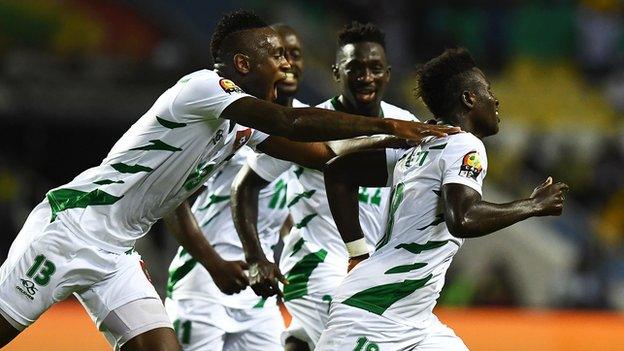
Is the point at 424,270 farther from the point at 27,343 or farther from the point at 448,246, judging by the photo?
the point at 27,343

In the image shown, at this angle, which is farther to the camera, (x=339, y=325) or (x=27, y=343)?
(x=27, y=343)

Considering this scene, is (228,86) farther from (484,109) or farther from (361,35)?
(361,35)

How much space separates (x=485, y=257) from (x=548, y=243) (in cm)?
94

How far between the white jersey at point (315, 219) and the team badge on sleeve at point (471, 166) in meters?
1.62

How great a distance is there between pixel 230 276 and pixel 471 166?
1788 mm

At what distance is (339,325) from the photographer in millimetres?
5004

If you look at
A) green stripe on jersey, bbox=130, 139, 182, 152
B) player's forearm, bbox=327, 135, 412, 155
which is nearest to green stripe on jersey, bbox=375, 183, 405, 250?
player's forearm, bbox=327, 135, 412, 155

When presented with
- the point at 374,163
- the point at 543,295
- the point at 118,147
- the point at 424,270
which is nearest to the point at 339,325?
the point at 424,270

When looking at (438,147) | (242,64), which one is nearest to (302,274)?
(242,64)

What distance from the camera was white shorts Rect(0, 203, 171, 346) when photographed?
5211mm

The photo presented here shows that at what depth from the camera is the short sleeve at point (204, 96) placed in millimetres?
5078

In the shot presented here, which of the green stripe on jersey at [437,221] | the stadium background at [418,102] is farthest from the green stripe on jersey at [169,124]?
the stadium background at [418,102]

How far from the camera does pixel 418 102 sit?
15914mm

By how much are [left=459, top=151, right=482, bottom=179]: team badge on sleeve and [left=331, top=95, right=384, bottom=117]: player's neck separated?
1.85 m
